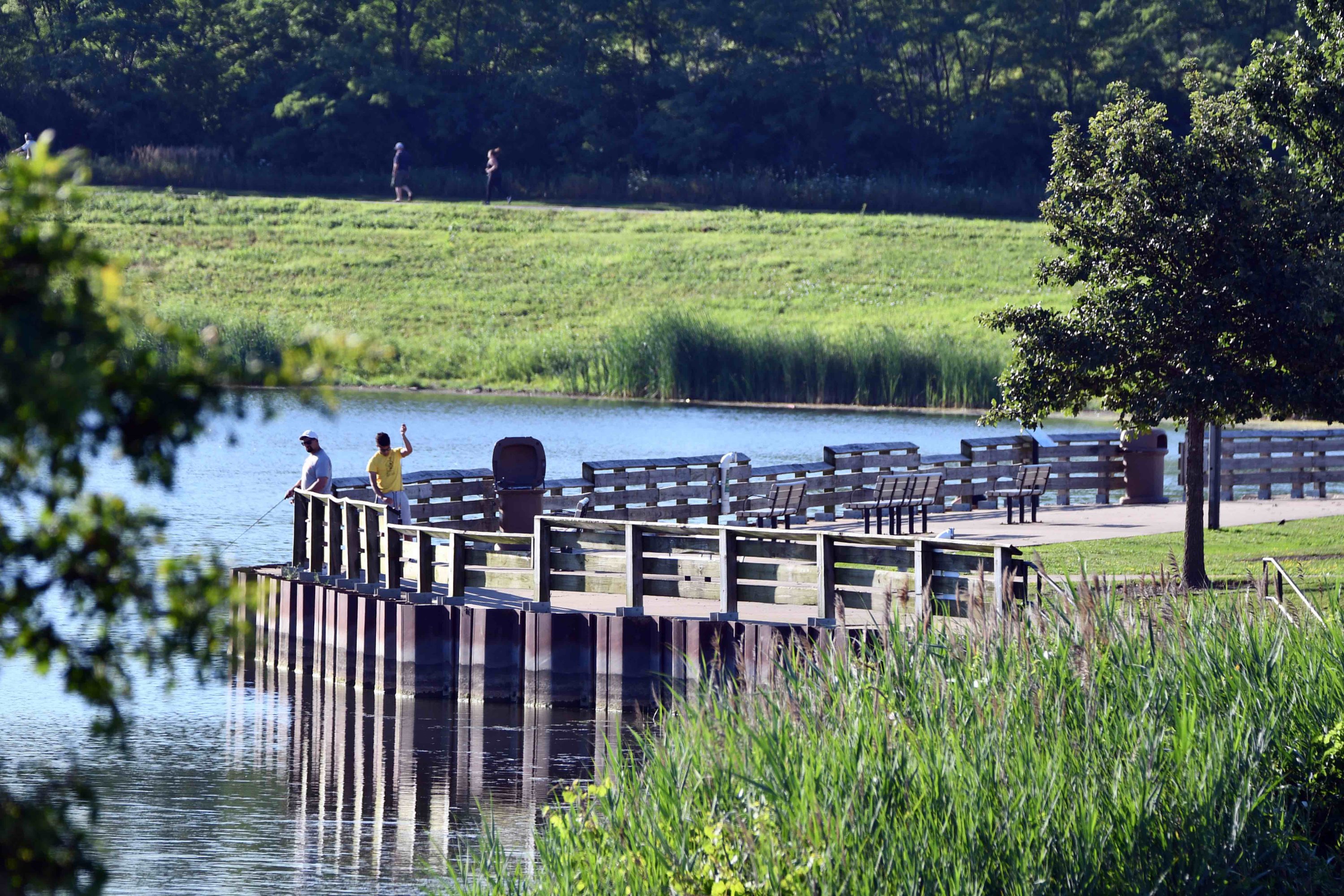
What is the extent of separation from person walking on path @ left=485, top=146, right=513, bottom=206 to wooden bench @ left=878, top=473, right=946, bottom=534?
162 ft

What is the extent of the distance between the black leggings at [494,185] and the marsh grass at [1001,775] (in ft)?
212

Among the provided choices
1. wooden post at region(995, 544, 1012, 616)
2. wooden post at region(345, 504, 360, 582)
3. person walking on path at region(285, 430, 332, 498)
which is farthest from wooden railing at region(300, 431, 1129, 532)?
wooden post at region(995, 544, 1012, 616)

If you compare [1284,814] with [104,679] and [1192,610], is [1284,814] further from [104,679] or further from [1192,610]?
[104,679]

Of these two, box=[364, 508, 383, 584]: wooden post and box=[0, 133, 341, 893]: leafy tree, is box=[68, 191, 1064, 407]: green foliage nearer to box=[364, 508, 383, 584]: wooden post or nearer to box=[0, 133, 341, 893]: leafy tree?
box=[364, 508, 383, 584]: wooden post

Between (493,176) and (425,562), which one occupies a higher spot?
(493,176)

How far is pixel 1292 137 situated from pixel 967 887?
50.7ft

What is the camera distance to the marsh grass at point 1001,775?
766 centimetres

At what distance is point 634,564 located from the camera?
55.7 feet

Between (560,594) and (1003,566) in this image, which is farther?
(560,594)

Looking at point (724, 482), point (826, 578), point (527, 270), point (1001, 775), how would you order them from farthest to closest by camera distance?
1. point (527, 270)
2. point (724, 482)
3. point (826, 578)
4. point (1001, 775)

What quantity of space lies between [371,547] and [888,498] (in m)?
7.56

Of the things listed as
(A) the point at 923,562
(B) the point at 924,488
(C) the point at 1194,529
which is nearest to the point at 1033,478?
(B) the point at 924,488

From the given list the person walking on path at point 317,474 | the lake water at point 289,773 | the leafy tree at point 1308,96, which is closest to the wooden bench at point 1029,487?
the leafy tree at point 1308,96

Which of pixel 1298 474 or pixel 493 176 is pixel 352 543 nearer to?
pixel 1298 474
